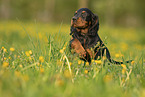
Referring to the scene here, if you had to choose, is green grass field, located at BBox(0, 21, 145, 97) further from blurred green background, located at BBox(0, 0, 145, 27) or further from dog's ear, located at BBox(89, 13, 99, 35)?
blurred green background, located at BBox(0, 0, 145, 27)

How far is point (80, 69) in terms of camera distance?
270cm

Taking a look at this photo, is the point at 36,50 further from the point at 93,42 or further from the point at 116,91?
the point at 116,91

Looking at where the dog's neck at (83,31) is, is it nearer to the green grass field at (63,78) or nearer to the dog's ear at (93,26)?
the dog's ear at (93,26)

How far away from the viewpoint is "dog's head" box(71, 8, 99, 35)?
10.1 feet

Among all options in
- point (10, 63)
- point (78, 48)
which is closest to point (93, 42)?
point (78, 48)

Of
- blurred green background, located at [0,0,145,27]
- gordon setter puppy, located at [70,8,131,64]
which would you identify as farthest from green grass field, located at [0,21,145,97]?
blurred green background, located at [0,0,145,27]

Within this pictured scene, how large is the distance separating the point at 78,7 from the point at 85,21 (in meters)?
24.8

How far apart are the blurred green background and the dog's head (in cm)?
259

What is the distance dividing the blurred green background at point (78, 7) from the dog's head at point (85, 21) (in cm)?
259

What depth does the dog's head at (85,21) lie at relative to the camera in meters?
3.07

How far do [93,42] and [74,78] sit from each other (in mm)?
918

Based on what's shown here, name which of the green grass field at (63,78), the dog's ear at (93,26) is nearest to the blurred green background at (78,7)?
the dog's ear at (93,26)

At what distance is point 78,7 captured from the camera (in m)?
27.4

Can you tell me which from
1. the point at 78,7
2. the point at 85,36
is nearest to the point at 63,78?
the point at 85,36
